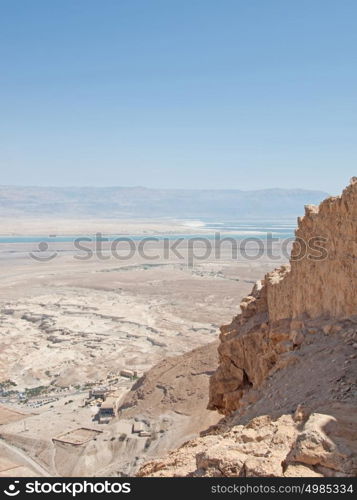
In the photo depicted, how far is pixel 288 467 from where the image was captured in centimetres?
430

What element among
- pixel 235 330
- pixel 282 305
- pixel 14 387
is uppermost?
pixel 282 305

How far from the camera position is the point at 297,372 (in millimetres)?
6992

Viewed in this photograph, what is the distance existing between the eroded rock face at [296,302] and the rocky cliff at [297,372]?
2cm

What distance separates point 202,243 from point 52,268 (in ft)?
167

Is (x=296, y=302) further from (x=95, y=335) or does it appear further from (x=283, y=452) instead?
(x=95, y=335)

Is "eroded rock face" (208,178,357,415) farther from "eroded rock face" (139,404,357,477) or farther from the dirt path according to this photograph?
the dirt path

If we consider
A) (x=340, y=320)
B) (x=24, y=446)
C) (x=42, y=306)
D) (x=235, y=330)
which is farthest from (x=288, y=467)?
(x=42, y=306)

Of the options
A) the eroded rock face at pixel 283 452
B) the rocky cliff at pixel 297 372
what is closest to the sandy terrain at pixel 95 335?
the rocky cliff at pixel 297 372

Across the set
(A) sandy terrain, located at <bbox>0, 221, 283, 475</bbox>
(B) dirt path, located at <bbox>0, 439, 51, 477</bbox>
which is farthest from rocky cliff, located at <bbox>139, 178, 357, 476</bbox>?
(B) dirt path, located at <bbox>0, 439, 51, 477</bbox>

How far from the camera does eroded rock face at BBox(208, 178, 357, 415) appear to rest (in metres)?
7.92

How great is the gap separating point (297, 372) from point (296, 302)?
264 centimetres

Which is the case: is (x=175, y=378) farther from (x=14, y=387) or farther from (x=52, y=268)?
(x=52, y=268)

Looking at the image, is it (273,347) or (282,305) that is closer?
(273,347)

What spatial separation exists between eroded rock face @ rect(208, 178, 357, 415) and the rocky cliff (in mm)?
18
